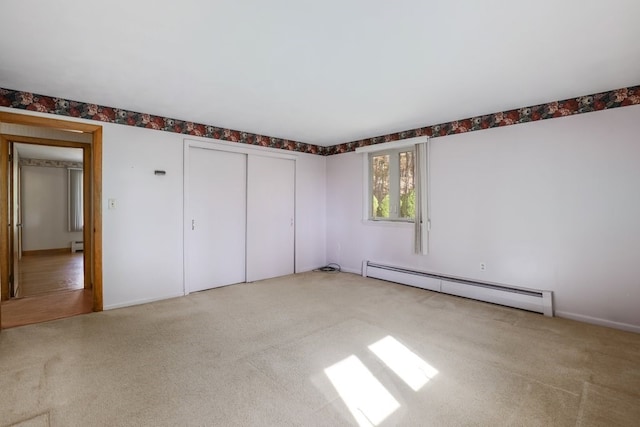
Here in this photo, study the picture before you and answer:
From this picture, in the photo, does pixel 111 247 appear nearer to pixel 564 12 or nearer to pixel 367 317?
pixel 367 317

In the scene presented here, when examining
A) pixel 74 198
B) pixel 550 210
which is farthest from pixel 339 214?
pixel 74 198

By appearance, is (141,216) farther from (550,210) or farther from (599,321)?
(599,321)

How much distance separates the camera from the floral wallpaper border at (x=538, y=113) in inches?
119

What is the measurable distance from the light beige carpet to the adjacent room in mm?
20

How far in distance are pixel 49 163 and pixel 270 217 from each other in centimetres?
648

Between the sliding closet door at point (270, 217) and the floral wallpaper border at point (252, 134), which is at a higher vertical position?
the floral wallpaper border at point (252, 134)

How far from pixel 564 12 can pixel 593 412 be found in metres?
2.37

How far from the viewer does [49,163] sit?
7.61m

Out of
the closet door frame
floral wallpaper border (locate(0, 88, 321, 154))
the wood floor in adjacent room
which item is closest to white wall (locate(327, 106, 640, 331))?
the closet door frame

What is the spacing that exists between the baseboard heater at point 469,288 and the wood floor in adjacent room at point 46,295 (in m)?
A: 4.06

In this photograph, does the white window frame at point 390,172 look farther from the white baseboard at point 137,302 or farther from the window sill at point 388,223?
the white baseboard at point 137,302

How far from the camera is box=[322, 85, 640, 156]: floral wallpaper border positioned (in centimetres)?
302

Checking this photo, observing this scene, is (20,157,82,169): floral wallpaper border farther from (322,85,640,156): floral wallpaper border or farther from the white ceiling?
(322,85,640,156): floral wallpaper border

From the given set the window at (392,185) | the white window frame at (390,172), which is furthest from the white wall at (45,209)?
the window at (392,185)
